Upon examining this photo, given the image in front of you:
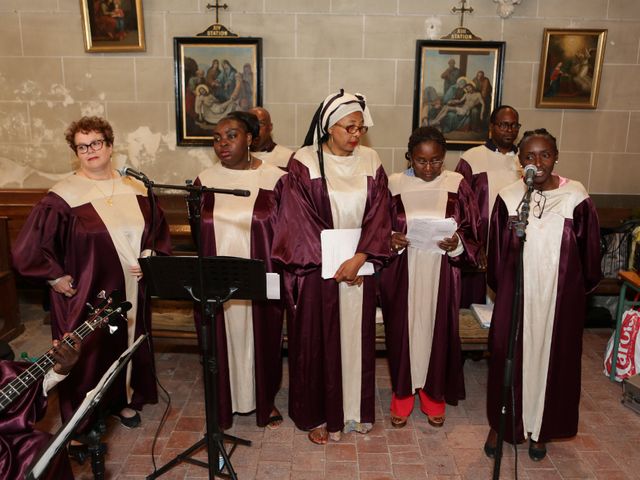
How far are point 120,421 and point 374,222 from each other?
239 centimetres

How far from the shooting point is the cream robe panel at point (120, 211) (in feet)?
11.8

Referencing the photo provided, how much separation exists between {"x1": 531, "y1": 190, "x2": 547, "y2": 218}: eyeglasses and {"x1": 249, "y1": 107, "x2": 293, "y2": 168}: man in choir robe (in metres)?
2.62

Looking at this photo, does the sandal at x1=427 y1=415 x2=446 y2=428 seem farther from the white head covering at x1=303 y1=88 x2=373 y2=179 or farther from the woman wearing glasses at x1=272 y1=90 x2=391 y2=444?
the white head covering at x1=303 y1=88 x2=373 y2=179

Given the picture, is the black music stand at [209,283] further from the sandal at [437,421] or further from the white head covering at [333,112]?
the sandal at [437,421]

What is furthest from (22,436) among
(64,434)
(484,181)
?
(484,181)

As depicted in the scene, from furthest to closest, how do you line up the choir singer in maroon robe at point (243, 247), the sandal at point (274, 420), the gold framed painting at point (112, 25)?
the gold framed painting at point (112, 25)
the sandal at point (274, 420)
the choir singer in maroon robe at point (243, 247)

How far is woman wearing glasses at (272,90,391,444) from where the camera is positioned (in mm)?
3541

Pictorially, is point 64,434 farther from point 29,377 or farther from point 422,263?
point 422,263

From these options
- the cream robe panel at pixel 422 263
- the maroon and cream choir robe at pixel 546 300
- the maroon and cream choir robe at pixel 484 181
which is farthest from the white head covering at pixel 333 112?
the maroon and cream choir robe at pixel 484 181

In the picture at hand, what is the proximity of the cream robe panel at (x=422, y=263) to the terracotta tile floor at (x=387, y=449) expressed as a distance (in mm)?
614

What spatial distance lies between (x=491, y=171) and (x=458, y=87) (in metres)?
1.60

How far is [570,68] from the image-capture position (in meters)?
6.28

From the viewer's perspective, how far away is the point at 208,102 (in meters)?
6.38

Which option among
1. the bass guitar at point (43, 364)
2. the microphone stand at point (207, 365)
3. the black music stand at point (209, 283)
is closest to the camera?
the bass guitar at point (43, 364)
